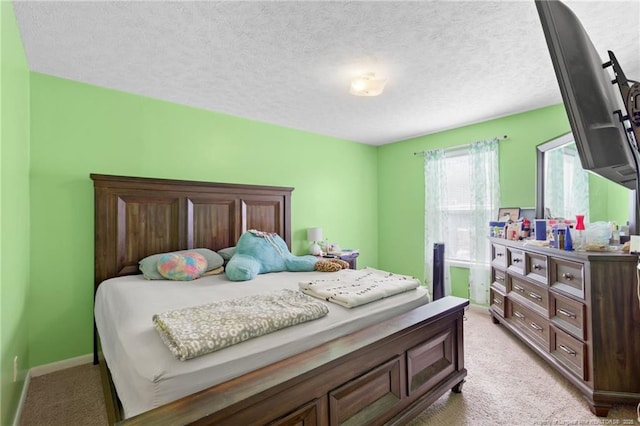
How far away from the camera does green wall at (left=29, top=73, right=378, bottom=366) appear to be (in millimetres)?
2504

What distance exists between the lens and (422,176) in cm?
451

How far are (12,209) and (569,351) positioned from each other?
3.74 metres

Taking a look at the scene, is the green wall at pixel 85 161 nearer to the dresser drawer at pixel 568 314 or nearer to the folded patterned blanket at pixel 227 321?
the folded patterned blanket at pixel 227 321

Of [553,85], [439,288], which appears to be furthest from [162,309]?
[553,85]

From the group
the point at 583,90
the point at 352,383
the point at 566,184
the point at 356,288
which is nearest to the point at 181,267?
the point at 356,288

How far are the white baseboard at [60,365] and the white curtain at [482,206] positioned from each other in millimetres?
4263

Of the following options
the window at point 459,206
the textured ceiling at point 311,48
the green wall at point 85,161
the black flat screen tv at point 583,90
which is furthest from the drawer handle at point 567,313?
the green wall at point 85,161

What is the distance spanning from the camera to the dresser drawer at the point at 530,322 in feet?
8.00

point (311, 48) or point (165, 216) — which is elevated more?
point (311, 48)

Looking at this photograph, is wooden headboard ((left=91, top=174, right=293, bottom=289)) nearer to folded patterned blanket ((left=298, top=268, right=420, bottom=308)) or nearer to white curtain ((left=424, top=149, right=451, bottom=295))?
folded patterned blanket ((left=298, top=268, right=420, bottom=308))

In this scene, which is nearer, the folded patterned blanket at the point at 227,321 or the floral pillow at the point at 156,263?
the folded patterned blanket at the point at 227,321

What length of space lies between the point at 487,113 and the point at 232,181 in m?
3.11

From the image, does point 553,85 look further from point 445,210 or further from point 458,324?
point 458,324

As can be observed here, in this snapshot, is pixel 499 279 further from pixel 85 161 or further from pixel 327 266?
pixel 85 161
